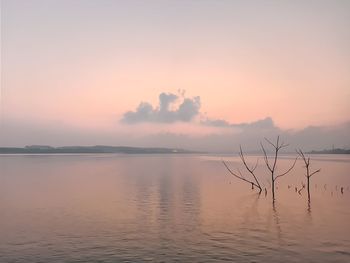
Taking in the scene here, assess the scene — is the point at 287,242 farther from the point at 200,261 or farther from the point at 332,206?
the point at 332,206

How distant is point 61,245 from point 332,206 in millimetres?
21388

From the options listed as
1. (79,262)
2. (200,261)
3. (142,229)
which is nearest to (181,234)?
(142,229)

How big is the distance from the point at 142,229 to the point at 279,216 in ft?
31.8

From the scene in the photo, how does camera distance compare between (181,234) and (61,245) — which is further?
(181,234)

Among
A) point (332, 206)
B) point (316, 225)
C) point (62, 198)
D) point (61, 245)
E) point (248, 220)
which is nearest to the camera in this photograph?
point (61, 245)

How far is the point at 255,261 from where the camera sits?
592 inches

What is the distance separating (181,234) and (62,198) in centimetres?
1765

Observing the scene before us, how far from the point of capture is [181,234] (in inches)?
778

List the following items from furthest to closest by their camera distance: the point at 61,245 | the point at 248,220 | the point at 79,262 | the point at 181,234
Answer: the point at 248,220, the point at 181,234, the point at 61,245, the point at 79,262

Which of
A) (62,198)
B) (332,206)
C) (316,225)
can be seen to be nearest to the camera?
(316,225)

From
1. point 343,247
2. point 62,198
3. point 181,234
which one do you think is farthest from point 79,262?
point 62,198

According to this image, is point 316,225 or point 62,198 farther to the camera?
point 62,198

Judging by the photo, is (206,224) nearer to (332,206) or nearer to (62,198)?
(332,206)

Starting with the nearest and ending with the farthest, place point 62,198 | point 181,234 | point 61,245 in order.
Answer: point 61,245
point 181,234
point 62,198
